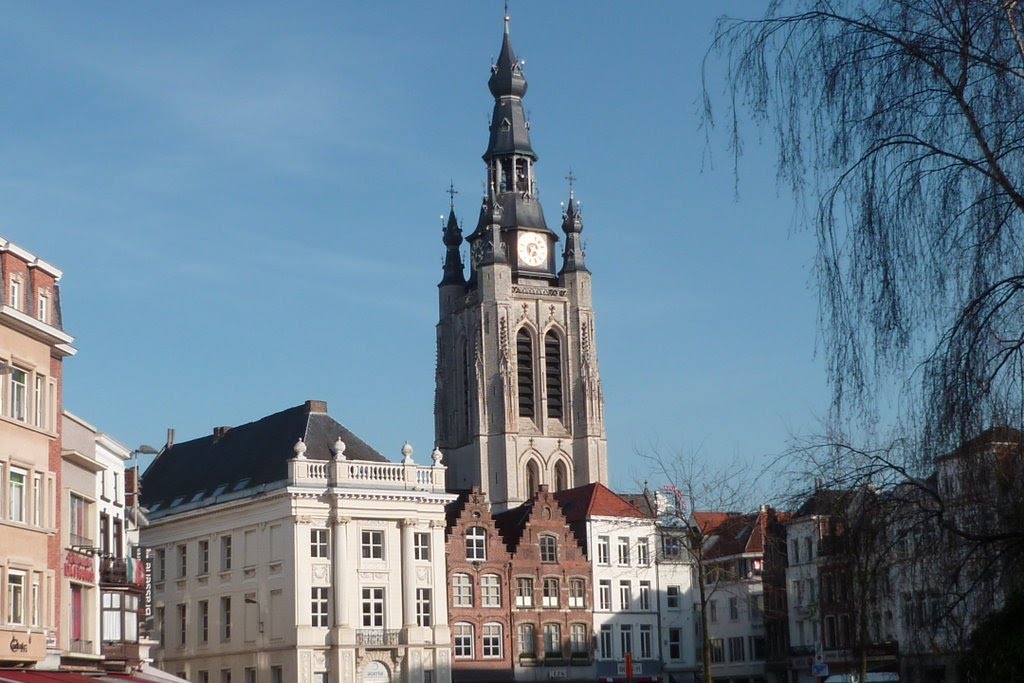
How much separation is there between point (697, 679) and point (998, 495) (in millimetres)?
64147

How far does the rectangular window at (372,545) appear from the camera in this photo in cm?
6731

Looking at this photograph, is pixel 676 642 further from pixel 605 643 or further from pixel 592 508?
pixel 592 508

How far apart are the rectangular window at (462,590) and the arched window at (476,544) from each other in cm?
88

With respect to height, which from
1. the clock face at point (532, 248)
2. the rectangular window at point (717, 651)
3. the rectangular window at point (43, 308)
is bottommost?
the rectangular window at point (717, 651)

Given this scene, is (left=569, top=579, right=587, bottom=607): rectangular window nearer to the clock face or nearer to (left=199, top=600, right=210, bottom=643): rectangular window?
(left=199, top=600, right=210, bottom=643): rectangular window

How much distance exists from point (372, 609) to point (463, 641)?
590 centimetres

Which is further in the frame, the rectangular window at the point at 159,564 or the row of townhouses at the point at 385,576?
the rectangular window at the point at 159,564

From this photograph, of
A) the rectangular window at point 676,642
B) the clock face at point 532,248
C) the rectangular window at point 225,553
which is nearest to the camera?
the rectangular window at point 225,553

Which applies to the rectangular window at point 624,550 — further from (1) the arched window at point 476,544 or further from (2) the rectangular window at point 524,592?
(1) the arched window at point 476,544

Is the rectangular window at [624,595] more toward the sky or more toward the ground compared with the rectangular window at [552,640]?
more toward the sky

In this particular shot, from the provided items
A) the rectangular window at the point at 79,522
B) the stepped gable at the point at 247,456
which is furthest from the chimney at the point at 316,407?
the rectangular window at the point at 79,522

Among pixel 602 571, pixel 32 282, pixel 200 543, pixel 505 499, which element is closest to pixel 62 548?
pixel 32 282

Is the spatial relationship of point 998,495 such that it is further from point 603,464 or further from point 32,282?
point 603,464

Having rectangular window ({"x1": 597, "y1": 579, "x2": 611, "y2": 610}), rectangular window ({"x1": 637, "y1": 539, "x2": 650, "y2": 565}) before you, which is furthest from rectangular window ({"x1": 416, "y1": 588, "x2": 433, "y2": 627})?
rectangular window ({"x1": 637, "y1": 539, "x2": 650, "y2": 565})
